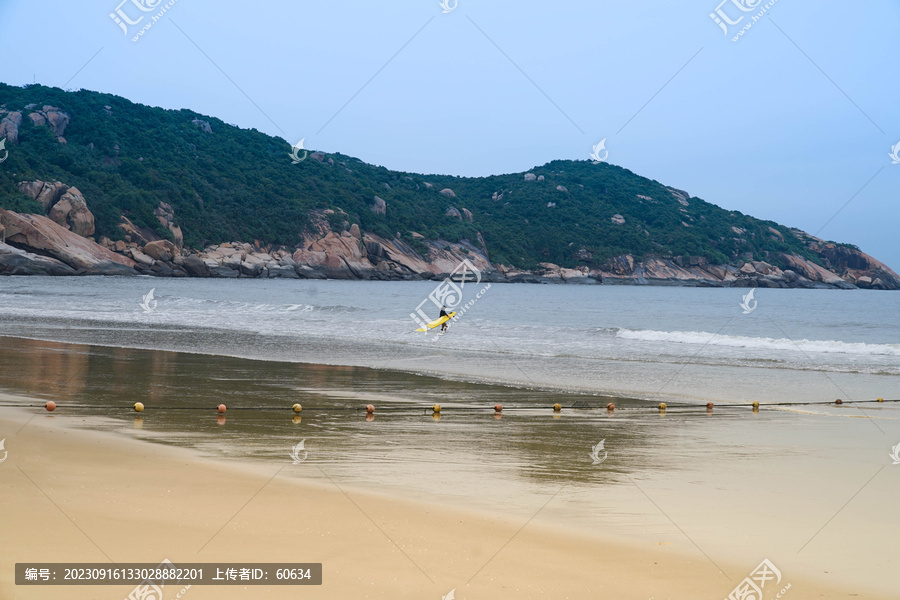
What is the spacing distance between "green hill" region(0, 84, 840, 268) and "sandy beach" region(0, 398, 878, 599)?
254 feet

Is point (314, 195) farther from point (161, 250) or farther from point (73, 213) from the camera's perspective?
point (73, 213)

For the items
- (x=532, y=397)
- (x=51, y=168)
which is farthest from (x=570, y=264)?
(x=532, y=397)

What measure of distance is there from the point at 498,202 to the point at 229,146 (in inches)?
1919

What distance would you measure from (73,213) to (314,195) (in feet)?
128

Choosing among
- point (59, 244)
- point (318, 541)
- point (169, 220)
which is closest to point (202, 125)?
point (169, 220)

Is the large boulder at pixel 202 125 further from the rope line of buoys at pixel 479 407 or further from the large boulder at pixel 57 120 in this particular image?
the rope line of buoys at pixel 479 407

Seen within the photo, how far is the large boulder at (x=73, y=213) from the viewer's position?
253 ft

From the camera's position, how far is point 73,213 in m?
77.6

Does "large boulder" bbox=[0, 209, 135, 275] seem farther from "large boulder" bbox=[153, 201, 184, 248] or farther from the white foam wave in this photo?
the white foam wave

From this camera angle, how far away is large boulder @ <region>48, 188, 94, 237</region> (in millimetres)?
77125

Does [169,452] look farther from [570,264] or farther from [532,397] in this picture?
[570,264]

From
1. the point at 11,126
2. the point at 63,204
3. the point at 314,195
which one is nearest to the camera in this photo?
the point at 63,204

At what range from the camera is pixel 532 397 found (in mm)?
13062

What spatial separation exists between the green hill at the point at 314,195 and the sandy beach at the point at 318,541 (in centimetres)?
7738
